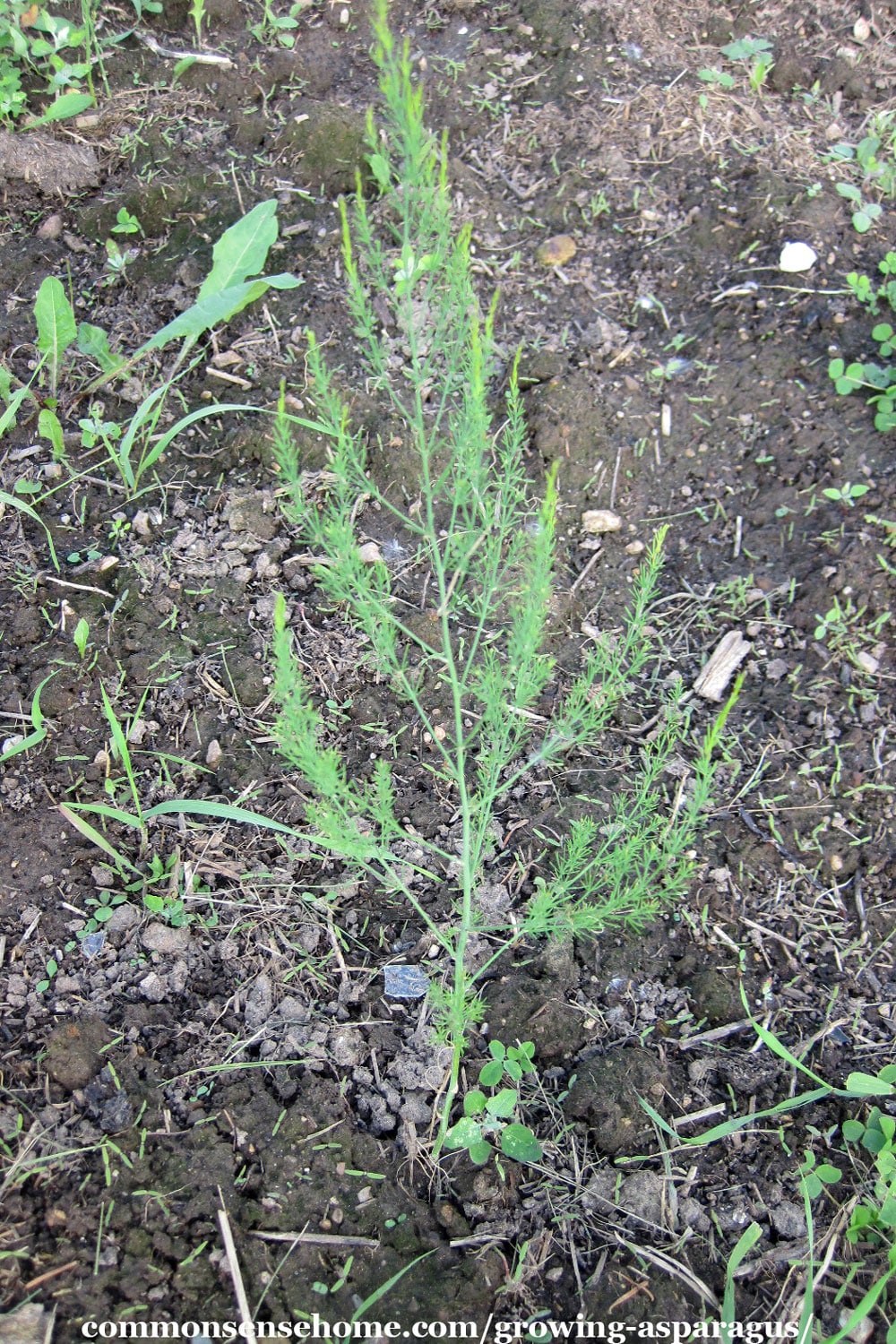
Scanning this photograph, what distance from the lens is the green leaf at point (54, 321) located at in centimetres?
274

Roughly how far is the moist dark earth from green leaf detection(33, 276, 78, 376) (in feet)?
0.38

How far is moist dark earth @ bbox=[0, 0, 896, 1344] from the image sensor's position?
1.76 metres

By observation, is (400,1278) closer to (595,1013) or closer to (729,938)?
(595,1013)

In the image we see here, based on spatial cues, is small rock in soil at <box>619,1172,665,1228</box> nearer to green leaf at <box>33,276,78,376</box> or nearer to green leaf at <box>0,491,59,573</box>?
green leaf at <box>0,491,59,573</box>

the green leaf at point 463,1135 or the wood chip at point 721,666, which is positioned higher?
the wood chip at point 721,666

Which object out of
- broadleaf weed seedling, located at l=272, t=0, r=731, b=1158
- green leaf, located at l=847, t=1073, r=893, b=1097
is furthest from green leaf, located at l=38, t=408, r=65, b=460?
green leaf, located at l=847, t=1073, r=893, b=1097

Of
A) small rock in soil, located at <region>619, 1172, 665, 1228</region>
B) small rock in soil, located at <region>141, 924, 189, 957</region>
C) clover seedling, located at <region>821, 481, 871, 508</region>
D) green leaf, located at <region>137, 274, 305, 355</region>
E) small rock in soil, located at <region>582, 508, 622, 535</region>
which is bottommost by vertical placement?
small rock in soil, located at <region>619, 1172, 665, 1228</region>

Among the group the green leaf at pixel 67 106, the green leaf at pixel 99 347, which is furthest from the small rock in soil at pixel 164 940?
the green leaf at pixel 67 106

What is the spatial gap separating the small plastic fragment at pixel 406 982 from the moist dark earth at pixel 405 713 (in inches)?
0.8

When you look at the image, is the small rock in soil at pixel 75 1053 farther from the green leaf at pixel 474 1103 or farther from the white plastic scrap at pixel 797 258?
the white plastic scrap at pixel 797 258

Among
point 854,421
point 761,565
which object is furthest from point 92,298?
point 854,421

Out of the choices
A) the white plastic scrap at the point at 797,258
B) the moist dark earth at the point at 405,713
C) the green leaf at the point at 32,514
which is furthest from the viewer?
the white plastic scrap at the point at 797,258

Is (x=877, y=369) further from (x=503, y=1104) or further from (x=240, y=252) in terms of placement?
(x=503, y=1104)

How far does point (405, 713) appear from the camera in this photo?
2.43m
